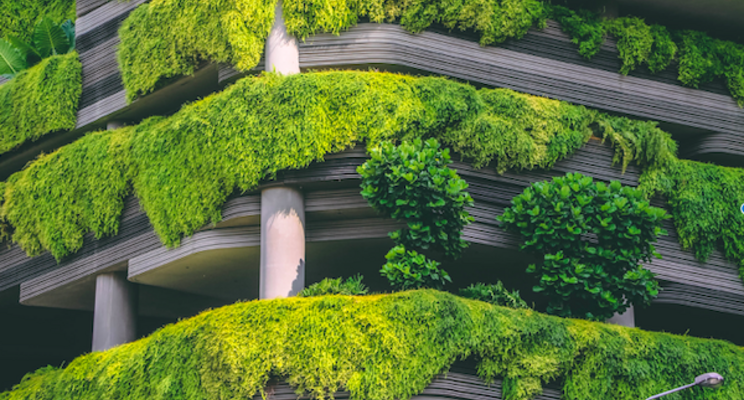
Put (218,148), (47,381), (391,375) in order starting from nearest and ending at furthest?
(391,375) → (218,148) → (47,381)

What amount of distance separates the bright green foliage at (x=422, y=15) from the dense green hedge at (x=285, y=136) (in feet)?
5.14

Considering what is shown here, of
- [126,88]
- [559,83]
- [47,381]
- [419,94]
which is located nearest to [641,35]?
[559,83]

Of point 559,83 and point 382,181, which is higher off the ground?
point 559,83

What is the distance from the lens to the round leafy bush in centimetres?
1800

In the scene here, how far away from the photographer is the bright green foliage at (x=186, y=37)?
67.3 feet

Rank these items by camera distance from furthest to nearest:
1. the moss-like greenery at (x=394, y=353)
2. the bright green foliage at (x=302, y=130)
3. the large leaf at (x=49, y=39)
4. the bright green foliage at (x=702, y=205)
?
1. the large leaf at (x=49, y=39)
2. the bright green foliage at (x=702, y=205)
3. the bright green foliage at (x=302, y=130)
4. the moss-like greenery at (x=394, y=353)

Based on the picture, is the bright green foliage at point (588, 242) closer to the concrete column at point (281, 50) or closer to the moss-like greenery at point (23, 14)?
the concrete column at point (281, 50)

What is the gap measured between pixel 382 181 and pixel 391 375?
4055 mm

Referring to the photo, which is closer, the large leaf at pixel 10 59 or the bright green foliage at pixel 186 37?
the bright green foliage at pixel 186 37

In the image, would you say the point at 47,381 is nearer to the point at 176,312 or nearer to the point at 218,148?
the point at 176,312

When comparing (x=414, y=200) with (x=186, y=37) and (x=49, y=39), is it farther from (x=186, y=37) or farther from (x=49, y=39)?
(x=49, y=39)

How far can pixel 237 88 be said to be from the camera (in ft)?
65.4

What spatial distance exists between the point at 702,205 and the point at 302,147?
33.5 feet

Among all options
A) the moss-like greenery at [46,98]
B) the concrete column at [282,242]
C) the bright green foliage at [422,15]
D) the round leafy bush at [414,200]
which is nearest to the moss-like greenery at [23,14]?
the moss-like greenery at [46,98]
